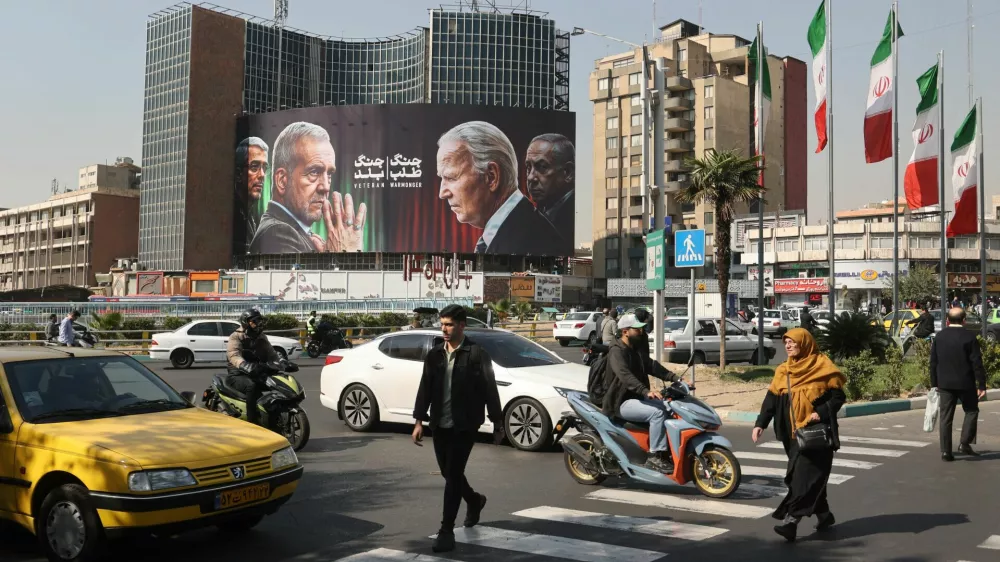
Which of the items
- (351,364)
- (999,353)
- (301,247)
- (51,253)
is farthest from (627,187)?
(351,364)

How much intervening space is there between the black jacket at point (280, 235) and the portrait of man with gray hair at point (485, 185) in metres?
16.4

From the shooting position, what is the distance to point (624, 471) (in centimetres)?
839

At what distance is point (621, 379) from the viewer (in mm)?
8266

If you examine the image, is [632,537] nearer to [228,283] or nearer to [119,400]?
[119,400]

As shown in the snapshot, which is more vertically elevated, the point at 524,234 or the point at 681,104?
the point at 681,104

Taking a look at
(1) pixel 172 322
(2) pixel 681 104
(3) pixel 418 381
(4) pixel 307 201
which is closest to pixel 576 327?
(1) pixel 172 322

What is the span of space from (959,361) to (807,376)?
4261 mm

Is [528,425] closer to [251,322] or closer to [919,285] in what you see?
[251,322]

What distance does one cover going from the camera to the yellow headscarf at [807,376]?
21.9ft

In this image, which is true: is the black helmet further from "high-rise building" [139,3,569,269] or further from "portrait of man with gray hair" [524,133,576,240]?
"high-rise building" [139,3,569,269]

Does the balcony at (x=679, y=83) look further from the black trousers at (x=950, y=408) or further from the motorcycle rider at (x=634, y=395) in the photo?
the motorcycle rider at (x=634, y=395)

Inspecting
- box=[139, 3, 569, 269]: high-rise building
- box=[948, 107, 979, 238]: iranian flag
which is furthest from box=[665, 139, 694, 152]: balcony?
box=[948, 107, 979, 238]: iranian flag

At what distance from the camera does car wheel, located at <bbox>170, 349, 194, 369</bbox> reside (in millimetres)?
26875

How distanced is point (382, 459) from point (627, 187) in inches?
3773
